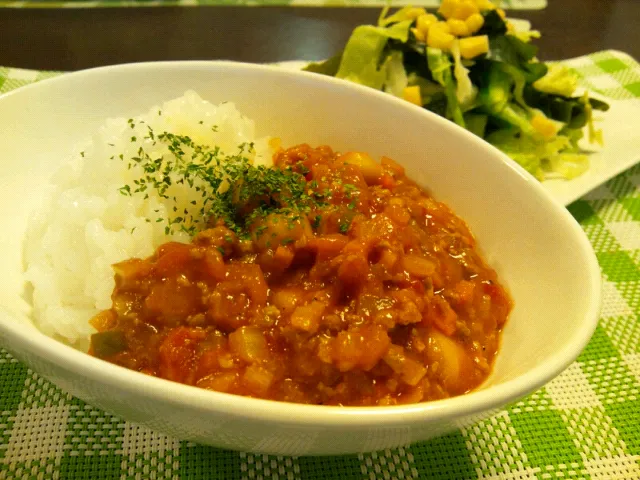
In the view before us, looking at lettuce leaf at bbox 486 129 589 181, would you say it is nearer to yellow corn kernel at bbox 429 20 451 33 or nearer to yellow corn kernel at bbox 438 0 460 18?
yellow corn kernel at bbox 429 20 451 33

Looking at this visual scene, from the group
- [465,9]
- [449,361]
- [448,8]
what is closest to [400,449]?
[449,361]

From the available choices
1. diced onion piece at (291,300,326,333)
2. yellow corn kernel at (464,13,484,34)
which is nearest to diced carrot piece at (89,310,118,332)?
diced onion piece at (291,300,326,333)

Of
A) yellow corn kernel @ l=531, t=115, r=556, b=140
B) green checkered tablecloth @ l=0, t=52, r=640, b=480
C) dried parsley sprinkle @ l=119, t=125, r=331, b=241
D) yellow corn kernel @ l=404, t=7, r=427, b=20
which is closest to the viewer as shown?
green checkered tablecloth @ l=0, t=52, r=640, b=480

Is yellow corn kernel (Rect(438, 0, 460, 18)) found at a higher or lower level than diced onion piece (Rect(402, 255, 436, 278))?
higher

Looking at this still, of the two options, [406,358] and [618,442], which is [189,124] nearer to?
[406,358]

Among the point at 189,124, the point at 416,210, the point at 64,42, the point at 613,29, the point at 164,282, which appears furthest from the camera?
the point at 613,29

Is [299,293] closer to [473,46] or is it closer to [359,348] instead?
[359,348]

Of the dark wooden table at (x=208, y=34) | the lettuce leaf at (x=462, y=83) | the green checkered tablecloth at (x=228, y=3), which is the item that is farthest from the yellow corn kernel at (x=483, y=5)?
the green checkered tablecloth at (x=228, y=3)

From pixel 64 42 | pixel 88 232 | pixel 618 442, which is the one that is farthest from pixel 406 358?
pixel 64 42
